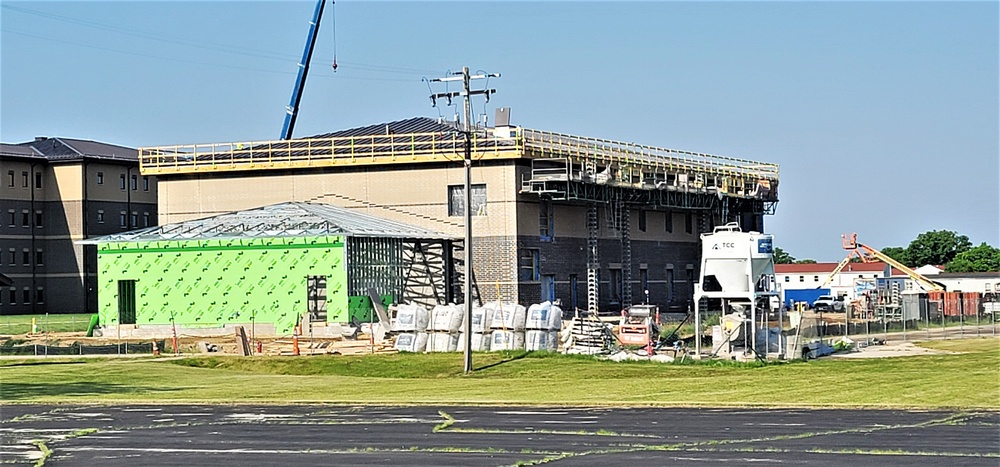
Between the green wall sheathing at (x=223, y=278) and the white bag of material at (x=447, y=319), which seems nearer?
the white bag of material at (x=447, y=319)

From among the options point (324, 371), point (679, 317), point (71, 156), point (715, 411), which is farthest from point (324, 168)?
point (715, 411)

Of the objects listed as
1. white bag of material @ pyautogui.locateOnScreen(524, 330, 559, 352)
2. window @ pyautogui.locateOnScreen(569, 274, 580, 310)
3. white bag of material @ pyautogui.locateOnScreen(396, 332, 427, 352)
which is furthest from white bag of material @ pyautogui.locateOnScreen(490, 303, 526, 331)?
window @ pyautogui.locateOnScreen(569, 274, 580, 310)

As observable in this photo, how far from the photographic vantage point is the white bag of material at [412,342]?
4988cm

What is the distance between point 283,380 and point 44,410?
1076 centimetres

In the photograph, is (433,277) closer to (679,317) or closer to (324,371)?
(679,317)

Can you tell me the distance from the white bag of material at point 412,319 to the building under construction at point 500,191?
45.2 feet

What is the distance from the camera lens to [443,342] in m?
49.7

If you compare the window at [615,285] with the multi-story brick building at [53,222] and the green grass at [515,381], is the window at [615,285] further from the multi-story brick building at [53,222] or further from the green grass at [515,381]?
the multi-story brick building at [53,222]

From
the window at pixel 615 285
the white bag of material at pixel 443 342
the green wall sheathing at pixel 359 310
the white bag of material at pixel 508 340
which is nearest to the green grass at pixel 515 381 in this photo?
the white bag of material at pixel 443 342

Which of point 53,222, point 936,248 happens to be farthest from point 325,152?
point 936,248

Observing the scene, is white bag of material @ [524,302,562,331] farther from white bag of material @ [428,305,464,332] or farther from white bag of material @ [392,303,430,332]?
white bag of material @ [392,303,430,332]

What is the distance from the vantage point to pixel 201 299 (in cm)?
6272

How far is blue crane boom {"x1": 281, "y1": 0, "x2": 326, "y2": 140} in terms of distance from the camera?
99125mm

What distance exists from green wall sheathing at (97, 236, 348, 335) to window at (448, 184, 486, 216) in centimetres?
785
